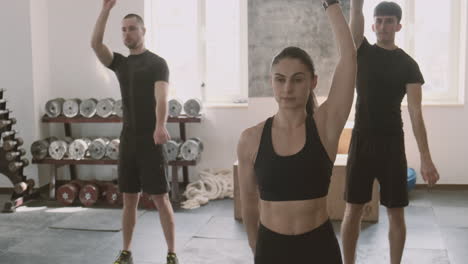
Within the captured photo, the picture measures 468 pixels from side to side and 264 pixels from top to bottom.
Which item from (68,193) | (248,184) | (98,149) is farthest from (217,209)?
(248,184)

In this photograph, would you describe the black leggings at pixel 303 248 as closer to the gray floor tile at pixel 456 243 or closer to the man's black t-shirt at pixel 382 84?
the man's black t-shirt at pixel 382 84

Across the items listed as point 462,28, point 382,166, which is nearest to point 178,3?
point 462,28

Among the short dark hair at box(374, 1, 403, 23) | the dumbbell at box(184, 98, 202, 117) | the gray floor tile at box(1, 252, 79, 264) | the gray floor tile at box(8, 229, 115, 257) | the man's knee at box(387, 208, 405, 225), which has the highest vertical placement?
the short dark hair at box(374, 1, 403, 23)

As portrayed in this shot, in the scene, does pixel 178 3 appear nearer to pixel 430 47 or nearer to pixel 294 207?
pixel 430 47

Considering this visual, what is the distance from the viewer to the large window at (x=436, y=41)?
5098 mm

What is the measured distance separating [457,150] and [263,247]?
13.1 ft

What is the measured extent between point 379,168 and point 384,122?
0.22 meters

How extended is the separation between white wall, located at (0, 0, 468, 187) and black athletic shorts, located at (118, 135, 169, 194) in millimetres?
2252

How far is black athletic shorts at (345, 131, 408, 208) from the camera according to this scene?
2574 mm

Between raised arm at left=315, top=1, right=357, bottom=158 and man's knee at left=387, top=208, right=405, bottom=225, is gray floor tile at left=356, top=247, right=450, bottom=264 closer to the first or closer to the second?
man's knee at left=387, top=208, right=405, bottom=225

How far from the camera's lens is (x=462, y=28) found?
5.00 metres

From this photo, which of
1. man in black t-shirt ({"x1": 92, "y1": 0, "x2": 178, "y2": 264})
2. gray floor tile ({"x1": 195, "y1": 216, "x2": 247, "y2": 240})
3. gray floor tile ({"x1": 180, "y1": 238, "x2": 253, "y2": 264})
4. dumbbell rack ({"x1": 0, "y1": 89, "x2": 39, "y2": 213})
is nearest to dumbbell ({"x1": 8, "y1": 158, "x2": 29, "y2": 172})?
dumbbell rack ({"x1": 0, "y1": 89, "x2": 39, "y2": 213})

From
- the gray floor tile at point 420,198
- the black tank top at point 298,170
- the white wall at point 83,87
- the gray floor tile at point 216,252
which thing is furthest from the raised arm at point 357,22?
the white wall at point 83,87

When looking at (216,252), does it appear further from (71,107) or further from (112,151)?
(71,107)
